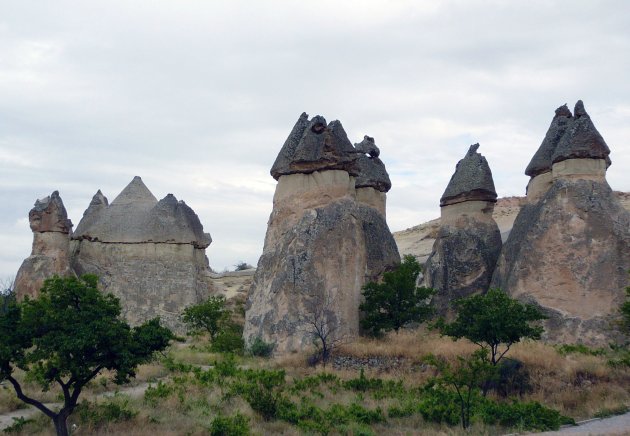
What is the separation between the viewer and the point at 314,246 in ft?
59.0

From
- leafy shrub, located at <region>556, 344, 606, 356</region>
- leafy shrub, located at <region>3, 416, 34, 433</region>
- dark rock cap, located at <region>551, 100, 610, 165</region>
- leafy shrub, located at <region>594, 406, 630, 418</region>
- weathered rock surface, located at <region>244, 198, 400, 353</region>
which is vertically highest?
dark rock cap, located at <region>551, 100, 610, 165</region>

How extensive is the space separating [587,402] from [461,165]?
10.7m

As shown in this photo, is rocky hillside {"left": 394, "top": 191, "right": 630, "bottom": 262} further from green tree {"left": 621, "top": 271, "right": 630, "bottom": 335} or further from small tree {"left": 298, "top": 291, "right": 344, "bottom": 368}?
green tree {"left": 621, "top": 271, "right": 630, "bottom": 335}

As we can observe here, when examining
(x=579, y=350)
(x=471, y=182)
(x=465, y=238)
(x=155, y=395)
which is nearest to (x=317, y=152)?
(x=471, y=182)

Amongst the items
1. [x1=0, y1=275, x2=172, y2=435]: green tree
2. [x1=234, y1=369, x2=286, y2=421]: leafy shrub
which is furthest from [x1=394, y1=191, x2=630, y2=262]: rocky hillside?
[x1=0, y1=275, x2=172, y2=435]: green tree

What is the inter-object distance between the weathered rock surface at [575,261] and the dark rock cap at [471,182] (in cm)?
271

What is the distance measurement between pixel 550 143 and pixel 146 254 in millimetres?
13175

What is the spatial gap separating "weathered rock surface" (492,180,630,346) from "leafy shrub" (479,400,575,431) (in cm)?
588

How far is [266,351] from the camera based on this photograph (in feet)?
56.5

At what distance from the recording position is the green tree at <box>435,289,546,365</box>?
1398 centimetres

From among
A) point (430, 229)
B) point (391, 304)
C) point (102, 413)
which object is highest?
point (430, 229)

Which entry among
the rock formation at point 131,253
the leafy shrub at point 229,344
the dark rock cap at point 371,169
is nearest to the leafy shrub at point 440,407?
the leafy shrub at point 229,344

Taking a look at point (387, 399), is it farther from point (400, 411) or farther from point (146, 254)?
point (146, 254)

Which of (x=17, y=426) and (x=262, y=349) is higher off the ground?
(x=262, y=349)
